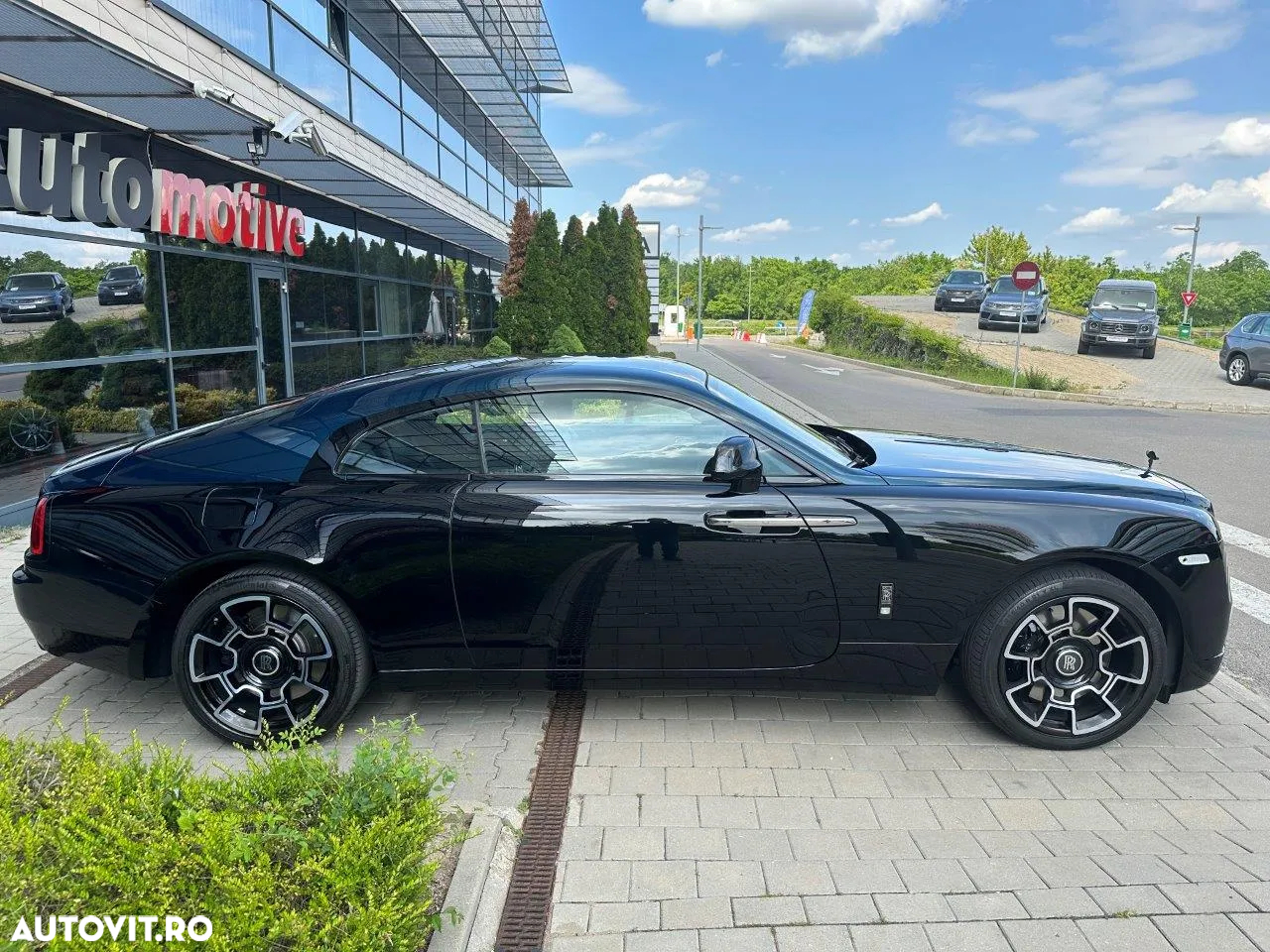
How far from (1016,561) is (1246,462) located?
386 inches

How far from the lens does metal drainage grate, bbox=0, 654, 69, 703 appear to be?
4.18 metres

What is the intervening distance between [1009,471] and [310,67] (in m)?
11.0

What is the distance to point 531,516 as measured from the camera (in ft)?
11.3

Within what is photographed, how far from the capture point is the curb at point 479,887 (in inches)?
94.0

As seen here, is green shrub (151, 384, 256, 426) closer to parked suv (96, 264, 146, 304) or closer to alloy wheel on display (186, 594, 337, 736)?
parked suv (96, 264, 146, 304)

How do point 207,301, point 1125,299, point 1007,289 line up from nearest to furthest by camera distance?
1. point 207,301
2. point 1125,299
3. point 1007,289

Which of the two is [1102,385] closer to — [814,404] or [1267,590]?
[814,404]

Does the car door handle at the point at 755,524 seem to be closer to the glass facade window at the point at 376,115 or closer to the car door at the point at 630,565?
the car door at the point at 630,565

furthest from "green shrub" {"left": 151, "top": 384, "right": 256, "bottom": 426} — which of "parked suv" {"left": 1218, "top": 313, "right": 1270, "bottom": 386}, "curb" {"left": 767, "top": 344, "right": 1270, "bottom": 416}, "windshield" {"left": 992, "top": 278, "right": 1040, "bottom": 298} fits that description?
"windshield" {"left": 992, "top": 278, "right": 1040, "bottom": 298}

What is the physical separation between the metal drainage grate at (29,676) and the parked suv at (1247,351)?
79.4ft

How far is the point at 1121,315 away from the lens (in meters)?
26.8

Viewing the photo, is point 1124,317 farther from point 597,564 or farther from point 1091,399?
point 597,564

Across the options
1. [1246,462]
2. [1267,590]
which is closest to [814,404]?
[1246,462]

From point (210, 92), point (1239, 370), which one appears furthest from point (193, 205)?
point (1239, 370)
